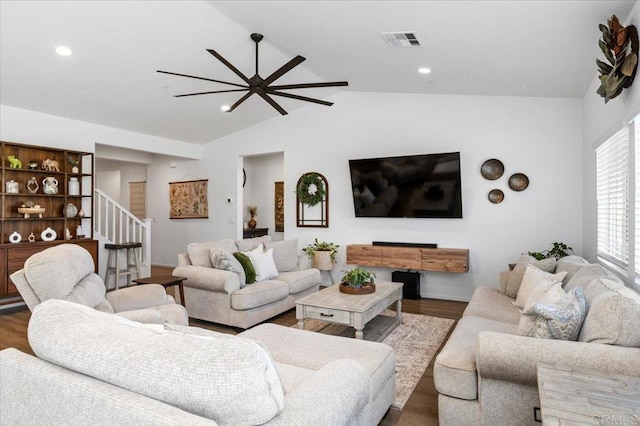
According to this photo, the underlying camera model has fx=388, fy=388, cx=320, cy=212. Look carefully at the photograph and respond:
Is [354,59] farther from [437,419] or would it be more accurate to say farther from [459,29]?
[437,419]

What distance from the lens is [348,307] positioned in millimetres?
3449

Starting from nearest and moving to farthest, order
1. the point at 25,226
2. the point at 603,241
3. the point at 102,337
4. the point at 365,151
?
the point at 102,337 → the point at 603,241 → the point at 25,226 → the point at 365,151

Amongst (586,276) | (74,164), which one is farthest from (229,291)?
(74,164)

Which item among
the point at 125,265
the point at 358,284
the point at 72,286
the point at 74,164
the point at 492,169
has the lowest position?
the point at 125,265

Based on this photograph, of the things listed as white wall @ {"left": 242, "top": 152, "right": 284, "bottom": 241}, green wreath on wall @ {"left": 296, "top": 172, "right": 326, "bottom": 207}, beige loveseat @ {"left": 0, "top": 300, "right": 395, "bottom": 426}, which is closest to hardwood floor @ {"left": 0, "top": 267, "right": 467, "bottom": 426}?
beige loveseat @ {"left": 0, "top": 300, "right": 395, "bottom": 426}

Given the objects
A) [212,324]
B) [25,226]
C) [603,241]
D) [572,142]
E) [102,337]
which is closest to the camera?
[102,337]

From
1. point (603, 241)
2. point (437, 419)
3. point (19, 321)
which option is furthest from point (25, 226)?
point (603, 241)

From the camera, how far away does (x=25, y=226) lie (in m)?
5.37

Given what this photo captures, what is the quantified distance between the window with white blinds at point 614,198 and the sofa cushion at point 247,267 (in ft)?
11.3

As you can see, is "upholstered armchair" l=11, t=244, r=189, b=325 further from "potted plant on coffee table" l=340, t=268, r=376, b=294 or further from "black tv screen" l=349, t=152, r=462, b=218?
"black tv screen" l=349, t=152, r=462, b=218

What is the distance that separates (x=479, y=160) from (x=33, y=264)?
5.13 m

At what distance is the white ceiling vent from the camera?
11.6 feet

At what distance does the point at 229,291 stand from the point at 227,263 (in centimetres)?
32

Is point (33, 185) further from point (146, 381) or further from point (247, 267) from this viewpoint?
point (146, 381)
